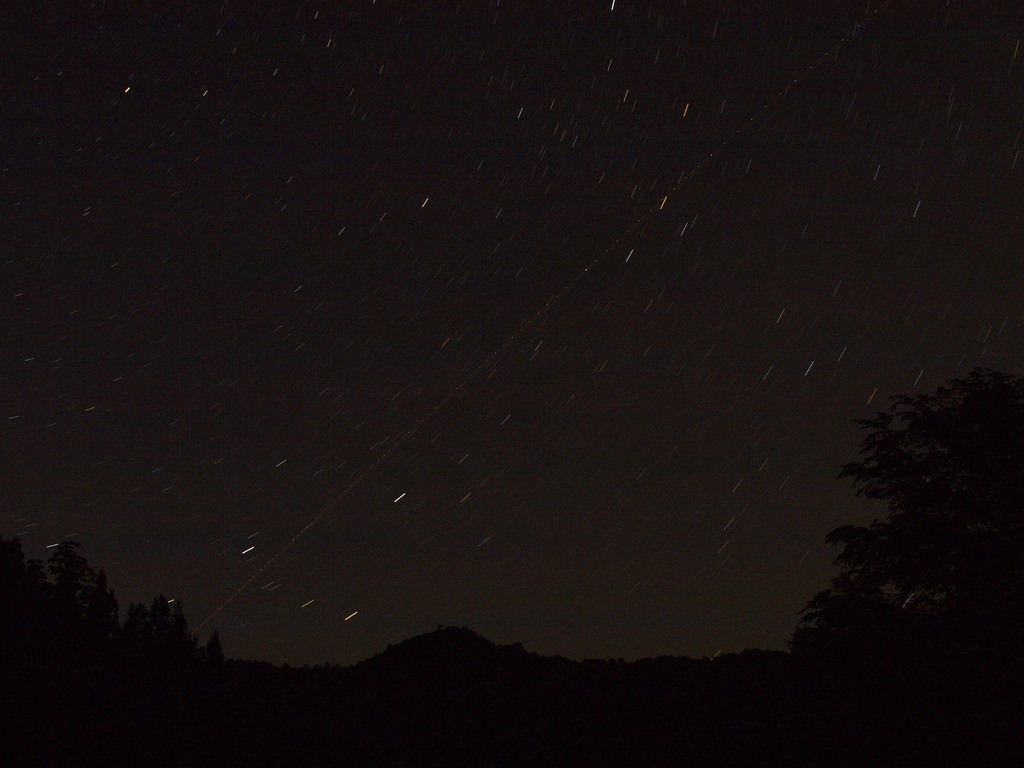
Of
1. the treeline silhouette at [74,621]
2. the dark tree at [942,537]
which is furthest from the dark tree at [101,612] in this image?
the dark tree at [942,537]

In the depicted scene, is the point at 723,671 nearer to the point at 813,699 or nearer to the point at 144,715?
the point at 813,699

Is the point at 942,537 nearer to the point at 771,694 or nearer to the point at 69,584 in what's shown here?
the point at 771,694

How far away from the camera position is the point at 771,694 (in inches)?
872

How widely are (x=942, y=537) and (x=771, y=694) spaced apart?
19.7ft

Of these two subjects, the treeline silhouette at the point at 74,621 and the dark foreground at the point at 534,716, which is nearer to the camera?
the dark foreground at the point at 534,716

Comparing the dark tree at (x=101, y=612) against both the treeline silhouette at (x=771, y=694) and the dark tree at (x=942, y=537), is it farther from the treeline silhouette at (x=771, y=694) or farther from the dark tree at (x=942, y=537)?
the dark tree at (x=942, y=537)

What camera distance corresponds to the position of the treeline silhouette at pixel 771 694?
56.4 feet

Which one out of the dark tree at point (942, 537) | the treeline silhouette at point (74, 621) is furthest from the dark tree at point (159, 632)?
the dark tree at point (942, 537)

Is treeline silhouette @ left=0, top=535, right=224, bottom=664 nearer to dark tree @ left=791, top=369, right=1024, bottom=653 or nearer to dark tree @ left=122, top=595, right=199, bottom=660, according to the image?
dark tree @ left=122, top=595, right=199, bottom=660

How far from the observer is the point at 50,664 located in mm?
21250

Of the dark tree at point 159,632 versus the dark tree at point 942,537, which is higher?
the dark tree at point 159,632

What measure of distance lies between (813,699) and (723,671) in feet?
17.4

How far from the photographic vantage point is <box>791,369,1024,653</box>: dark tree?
17.6 meters

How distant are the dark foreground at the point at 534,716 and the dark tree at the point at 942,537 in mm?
723
